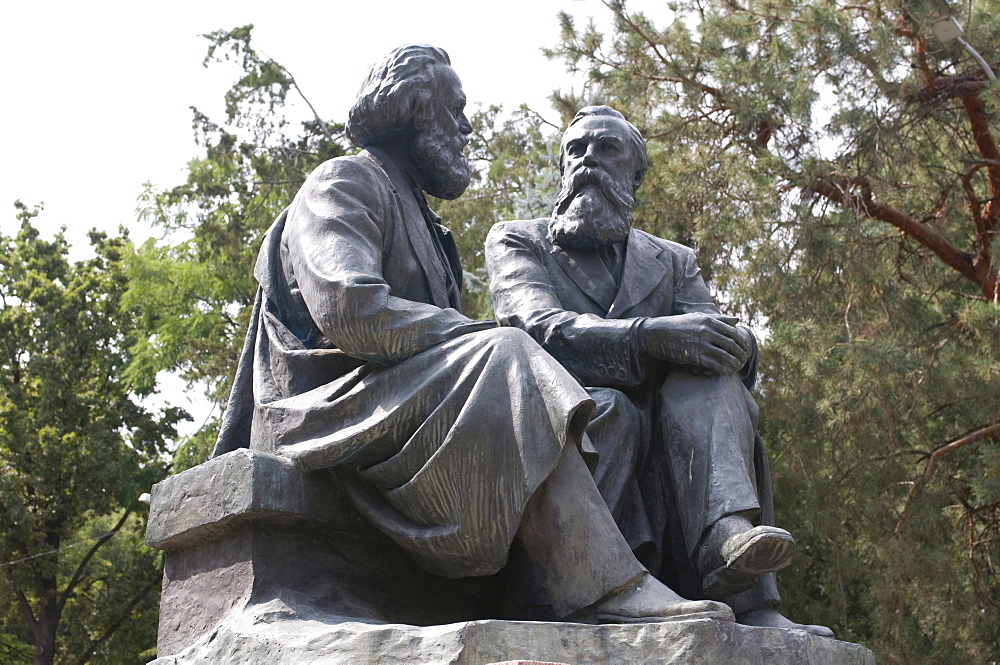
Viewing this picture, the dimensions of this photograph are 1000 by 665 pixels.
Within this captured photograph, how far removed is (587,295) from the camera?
12.3ft

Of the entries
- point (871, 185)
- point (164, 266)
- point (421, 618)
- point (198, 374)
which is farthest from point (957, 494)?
point (164, 266)

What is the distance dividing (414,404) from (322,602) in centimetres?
53

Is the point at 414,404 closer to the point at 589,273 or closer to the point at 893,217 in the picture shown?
the point at 589,273

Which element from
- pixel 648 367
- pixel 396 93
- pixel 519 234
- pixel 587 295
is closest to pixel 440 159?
pixel 396 93

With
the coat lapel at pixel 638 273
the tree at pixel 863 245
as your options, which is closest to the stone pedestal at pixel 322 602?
the coat lapel at pixel 638 273

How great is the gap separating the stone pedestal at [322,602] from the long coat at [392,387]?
0.14 m

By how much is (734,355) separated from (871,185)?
6869 mm

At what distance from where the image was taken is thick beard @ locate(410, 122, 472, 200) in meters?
3.68

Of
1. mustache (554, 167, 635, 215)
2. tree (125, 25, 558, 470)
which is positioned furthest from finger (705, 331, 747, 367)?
tree (125, 25, 558, 470)

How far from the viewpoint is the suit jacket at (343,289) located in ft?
9.96

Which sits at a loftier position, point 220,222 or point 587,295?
point 220,222

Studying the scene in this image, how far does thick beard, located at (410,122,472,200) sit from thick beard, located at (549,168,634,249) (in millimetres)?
327

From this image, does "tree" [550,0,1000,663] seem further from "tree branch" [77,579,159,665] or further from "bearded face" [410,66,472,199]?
"tree branch" [77,579,159,665]

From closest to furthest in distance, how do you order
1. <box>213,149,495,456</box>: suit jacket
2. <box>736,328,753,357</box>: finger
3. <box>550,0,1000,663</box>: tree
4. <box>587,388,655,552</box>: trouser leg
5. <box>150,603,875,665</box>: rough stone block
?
<box>150,603,875,665</box>: rough stone block, <box>213,149,495,456</box>: suit jacket, <box>587,388,655,552</box>: trouser leg, <box>736,328,753,357</box>: finger, <box>550,0,1000,663</box>: tree
